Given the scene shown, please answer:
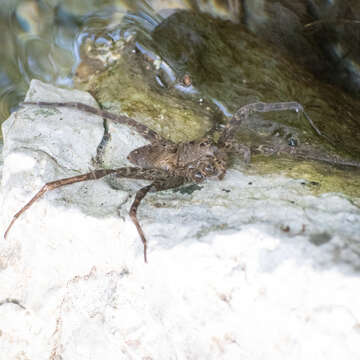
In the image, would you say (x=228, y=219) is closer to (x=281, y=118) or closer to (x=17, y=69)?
(x=281, y=118)

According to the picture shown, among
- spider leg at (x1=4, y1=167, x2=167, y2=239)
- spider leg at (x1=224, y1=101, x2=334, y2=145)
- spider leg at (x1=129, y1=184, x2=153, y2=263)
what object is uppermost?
spider leg at (x1=224, y1=101, x2=334, y2=145)

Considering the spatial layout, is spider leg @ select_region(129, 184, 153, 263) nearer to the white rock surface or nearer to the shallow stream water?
the white rock surface

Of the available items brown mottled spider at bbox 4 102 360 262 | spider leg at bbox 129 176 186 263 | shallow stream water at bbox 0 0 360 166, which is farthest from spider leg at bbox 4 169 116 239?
shallow stream water at bbox 0 0 360 166

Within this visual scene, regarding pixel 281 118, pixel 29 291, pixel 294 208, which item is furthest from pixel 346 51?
pixel 29 291

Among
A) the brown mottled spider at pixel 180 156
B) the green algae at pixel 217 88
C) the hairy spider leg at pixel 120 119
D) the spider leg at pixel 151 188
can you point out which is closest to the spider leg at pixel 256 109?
the brown mottled spider at pixel 180 156

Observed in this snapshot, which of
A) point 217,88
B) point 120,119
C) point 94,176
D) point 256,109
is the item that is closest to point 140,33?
point 217,88

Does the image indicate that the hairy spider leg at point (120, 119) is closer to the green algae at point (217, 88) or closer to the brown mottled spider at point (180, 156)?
the brown mottled spider at point (180, 156)

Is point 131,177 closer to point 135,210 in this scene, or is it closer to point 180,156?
point 180,156
